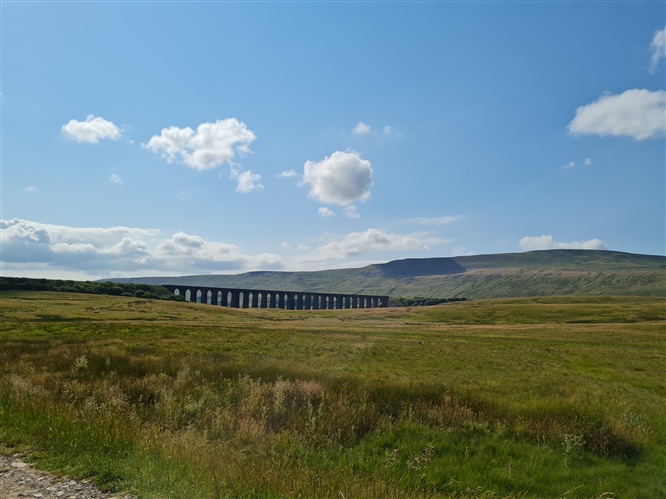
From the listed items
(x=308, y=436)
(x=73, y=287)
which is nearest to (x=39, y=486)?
(x=308, y=436)

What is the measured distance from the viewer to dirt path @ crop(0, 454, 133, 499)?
5965 millimetres

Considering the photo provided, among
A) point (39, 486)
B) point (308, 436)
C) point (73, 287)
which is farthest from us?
point (73, 287)

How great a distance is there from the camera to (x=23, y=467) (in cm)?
698

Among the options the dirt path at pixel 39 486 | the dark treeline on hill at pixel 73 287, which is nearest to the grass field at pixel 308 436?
the dirt path at pixel 39 486

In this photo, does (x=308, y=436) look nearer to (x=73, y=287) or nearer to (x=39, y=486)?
(x=39, y=486)

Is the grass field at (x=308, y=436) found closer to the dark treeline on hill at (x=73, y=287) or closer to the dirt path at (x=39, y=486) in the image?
the dirt path at (x=39, y=486)

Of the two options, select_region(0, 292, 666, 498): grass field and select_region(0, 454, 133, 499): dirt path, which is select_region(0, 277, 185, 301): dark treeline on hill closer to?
select_region(0, 292, 666, 498): grass field

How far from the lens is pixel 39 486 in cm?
624

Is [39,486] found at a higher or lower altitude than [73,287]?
higher

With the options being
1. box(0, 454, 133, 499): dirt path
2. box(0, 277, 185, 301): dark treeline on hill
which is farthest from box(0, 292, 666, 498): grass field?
box(0, 277, 185, 301): dark treeline on hill

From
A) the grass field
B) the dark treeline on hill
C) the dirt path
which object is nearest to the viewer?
the dirt path

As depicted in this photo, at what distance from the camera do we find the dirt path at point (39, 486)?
5.96 meters

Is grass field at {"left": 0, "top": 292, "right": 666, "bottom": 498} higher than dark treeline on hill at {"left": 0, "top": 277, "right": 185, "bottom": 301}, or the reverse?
grass field at {"left": 0, "top": 292, "right": 666, "bottom": 498}

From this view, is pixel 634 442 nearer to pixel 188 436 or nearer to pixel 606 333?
pixel 188 436
